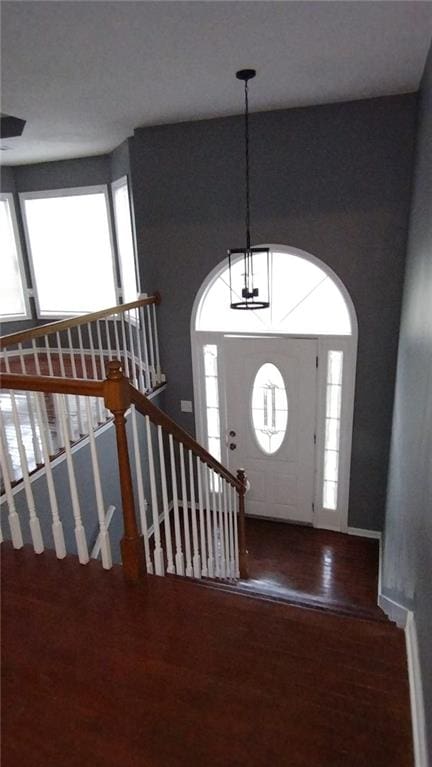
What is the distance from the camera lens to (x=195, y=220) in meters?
4.38

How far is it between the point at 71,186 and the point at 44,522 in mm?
4242

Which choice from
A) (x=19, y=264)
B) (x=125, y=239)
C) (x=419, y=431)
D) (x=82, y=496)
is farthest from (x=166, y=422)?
(x=19, y=264)

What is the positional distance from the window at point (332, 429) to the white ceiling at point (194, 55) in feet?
7.34

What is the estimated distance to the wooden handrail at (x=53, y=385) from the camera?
5.68 ft

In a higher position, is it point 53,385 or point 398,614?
point 53,385

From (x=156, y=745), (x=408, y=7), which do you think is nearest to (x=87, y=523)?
(x=156, y=745)

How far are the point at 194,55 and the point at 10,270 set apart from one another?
172 inches

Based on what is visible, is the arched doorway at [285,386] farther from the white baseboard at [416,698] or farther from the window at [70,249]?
the white baseboard at [416,698]

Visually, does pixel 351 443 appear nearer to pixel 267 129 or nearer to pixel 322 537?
pixel 322 537

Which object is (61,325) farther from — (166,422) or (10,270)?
(10,270)

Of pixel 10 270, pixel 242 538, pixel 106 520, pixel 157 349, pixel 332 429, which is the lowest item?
pixel 242 538

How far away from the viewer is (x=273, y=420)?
4.71m

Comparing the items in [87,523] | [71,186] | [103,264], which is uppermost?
[71,186]

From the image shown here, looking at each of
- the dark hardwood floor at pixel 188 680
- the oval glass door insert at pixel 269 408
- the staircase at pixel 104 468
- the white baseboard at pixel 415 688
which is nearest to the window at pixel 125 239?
the staircase at pixel 104 468
